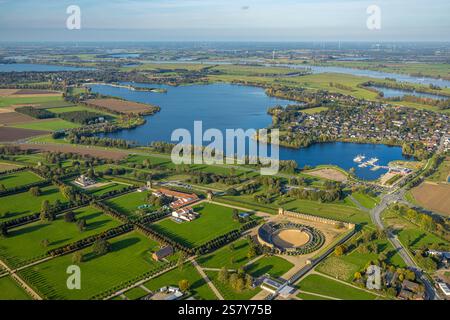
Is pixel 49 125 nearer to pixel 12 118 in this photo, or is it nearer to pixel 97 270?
pixel 12 118

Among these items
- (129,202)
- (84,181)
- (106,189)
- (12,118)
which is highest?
(12,118)

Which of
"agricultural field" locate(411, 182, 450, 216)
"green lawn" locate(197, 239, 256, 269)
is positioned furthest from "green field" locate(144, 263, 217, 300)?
"agricultural field" locate(411, 182, 450, 216)

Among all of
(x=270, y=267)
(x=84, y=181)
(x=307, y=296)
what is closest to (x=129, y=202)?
(x=84, y=181)

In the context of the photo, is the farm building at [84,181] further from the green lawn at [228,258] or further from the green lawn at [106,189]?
the green lawn at [228,258]

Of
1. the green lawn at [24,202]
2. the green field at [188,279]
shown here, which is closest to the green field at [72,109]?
the green lawn at [24,202]

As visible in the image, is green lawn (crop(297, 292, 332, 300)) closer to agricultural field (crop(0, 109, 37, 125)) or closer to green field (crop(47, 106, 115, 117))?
green field (crop(47, 106, 115, 117))

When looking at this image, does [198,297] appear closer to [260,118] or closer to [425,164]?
[425,164]
